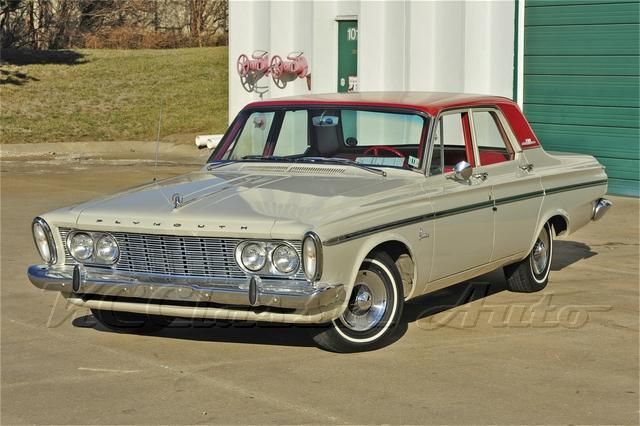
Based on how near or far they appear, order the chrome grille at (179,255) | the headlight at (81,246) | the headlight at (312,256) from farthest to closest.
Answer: the headlight at (81,246) < the chrome grille at (179,255) < the headlight at (312,256)

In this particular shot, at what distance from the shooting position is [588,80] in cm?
1478

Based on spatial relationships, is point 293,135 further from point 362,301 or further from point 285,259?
point 285,259

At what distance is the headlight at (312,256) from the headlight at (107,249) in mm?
1204

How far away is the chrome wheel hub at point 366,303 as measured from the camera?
6.98m

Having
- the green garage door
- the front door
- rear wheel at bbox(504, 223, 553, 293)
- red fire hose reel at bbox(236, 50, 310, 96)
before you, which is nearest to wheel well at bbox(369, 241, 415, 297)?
the front door

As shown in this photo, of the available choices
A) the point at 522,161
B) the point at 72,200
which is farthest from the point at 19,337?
the point at 72,200

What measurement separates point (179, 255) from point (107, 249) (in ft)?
1.65

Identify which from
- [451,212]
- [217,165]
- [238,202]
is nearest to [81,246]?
[238,202]

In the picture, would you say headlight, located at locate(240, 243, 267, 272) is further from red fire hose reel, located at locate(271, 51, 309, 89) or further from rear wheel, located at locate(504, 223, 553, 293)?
red fire hose reel, located at locate(271, 51, 309, 89)

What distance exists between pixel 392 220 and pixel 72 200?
7.91 m

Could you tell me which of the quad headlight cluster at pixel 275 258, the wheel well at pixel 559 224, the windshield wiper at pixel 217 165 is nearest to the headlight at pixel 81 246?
the quad headlight cluster at pixel 275 258

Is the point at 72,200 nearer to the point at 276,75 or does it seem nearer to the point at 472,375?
the point at 276,75

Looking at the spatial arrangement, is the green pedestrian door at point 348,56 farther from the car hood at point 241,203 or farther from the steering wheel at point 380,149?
the car hood at point 241,203

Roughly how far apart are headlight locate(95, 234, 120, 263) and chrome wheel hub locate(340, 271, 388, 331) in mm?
1373
